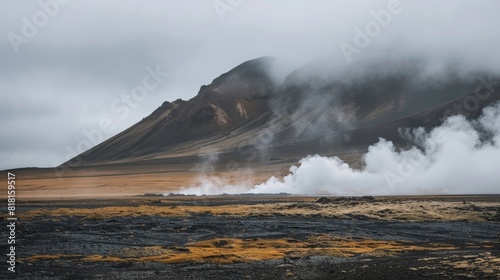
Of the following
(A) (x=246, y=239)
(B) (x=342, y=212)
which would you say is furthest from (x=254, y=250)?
(B) (x=342, y=212)

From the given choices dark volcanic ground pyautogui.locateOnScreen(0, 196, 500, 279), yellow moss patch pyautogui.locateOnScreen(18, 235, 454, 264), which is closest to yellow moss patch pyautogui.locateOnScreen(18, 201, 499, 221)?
dark volcanic ground pyautogui.locateOnScreen(0, 196, 500, 279)

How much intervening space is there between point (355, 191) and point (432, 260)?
11528 cm

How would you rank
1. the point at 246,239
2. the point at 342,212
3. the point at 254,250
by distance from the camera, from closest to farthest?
the point at 254,250 < the point at 246,239 < the point at 342,212

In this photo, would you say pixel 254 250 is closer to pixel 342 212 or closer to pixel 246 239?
pixel 246 239

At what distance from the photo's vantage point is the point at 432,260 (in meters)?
34.8

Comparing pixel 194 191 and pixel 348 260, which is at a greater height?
pixel 194 191

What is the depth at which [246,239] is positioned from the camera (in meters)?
49.3

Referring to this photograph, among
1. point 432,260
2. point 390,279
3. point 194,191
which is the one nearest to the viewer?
point 390,279

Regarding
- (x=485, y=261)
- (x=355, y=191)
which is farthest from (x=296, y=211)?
(x=355, y=191)

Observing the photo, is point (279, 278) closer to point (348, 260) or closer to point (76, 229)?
point (348, 260)

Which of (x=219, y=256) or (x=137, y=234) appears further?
(x=137, y=234)

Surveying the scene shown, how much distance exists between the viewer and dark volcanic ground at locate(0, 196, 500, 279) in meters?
31.7

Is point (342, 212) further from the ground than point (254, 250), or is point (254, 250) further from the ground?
point (342, 212)

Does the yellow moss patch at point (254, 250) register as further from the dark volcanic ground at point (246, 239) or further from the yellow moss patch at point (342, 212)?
the yellow moss patch at point (342, 212)
